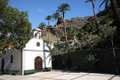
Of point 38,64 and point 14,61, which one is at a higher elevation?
point 14,61

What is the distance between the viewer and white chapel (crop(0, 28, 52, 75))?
54.1 feet

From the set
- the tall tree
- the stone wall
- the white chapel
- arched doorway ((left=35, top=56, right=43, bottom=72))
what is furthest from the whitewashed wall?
the stone wall

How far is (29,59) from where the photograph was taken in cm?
1709

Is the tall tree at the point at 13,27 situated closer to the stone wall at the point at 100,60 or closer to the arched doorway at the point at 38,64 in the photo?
the arched doorway at the point at 38,64

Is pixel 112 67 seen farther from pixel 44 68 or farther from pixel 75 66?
A: pixel 44 68

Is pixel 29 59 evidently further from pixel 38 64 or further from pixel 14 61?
pixel 14 61

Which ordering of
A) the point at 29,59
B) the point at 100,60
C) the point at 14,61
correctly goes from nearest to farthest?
the point at 100,60, the point at 29,59, the point at 14,61

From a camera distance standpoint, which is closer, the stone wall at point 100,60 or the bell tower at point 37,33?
the stone wall at point 100,60

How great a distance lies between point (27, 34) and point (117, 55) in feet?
41.5

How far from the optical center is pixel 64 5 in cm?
2844

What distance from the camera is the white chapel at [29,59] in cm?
1650

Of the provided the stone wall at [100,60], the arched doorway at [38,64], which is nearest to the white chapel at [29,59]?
the arched doorway at [38,64]

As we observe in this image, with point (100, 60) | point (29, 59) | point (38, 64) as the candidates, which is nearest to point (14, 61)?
point (29, 59)

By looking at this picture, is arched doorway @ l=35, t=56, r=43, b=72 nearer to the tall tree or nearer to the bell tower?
the tall tree
